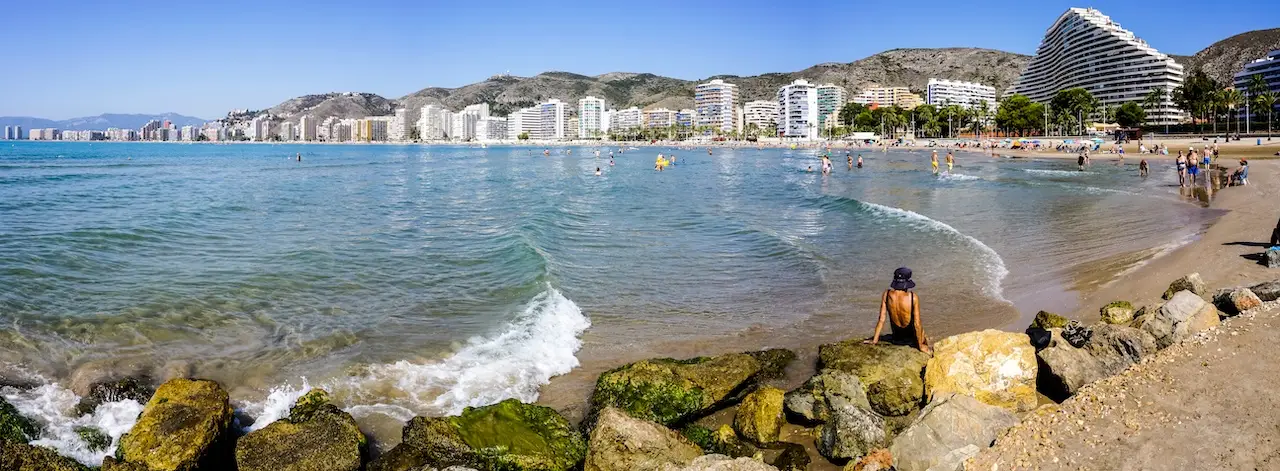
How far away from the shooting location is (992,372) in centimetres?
625

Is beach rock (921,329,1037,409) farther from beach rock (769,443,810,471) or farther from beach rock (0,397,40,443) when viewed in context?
beach rock (0,397,40,443)

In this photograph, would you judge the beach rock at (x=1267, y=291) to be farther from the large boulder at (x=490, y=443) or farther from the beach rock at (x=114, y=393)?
the beach rock at (x=114, y=393)

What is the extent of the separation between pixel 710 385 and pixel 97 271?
12624 millimetres

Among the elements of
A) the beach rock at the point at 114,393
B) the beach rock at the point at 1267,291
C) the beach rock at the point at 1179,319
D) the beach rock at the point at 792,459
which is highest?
the beach rock at the point at 1267,291

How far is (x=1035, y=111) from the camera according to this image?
4860 inches

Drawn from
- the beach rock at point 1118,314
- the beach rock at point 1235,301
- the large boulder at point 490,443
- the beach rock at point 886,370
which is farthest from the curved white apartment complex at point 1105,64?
the large boulder at point 490,443

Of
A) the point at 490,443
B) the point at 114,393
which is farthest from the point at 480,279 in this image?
the point at 490,443

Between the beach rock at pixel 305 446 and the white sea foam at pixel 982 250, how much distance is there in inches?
370

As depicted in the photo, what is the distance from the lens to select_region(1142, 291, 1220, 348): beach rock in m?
6.51

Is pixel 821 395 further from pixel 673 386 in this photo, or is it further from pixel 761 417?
pixel 673 386

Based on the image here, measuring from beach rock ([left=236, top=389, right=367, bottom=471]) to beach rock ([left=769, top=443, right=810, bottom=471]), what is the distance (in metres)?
3.19

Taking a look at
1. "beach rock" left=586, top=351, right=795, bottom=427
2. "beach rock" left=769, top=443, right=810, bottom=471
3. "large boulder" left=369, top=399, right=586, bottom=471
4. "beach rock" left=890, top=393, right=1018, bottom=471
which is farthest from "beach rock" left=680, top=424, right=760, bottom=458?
"beach rock" left=890, top=393, right=1018, bottom=471

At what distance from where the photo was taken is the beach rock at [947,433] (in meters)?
4.83

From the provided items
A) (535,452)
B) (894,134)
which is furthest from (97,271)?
(894,134)
